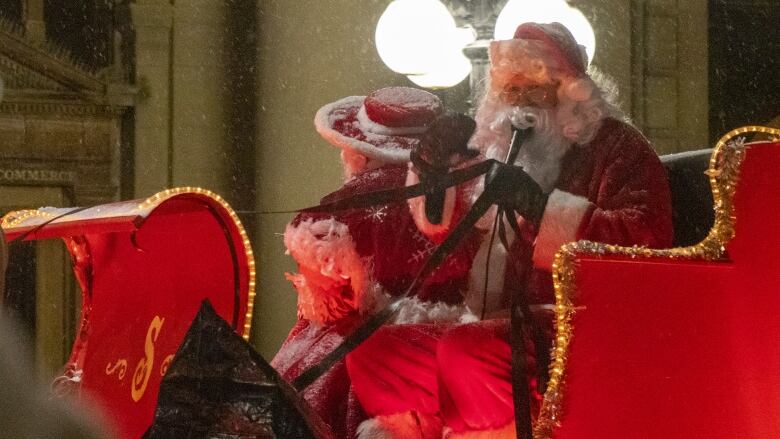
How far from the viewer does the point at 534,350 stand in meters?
2.28

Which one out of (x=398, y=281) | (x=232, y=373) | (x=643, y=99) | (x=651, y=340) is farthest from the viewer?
(x=643, y=99)

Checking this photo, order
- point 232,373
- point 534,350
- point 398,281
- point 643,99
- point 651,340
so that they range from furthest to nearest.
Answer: point 643,99, point 398,281, point 534,350, point 651,340, point 232,373

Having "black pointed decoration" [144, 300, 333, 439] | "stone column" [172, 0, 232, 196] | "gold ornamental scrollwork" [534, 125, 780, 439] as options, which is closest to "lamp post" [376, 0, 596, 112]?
"gold ornamental scrollwork" [534, 125, 780, 439]

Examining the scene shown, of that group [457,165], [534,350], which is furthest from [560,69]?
[534,350]

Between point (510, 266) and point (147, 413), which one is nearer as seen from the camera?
point (510, 266)

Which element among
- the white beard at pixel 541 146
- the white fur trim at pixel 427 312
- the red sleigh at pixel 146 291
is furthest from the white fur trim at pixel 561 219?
the red sleigh at pixel 146 291

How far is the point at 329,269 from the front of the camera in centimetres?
276

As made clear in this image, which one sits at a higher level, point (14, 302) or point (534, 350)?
point (534, 350)

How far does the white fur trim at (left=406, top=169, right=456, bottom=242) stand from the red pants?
23 centimetres

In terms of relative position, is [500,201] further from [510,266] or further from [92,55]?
[92,55]

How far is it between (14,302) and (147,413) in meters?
3.26

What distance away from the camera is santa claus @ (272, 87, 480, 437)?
8.89ft

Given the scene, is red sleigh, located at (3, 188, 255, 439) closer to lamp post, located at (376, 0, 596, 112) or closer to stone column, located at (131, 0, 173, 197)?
lamp post, located at (376, 0, 596, 112)

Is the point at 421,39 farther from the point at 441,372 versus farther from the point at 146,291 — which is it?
the point at 441,372
